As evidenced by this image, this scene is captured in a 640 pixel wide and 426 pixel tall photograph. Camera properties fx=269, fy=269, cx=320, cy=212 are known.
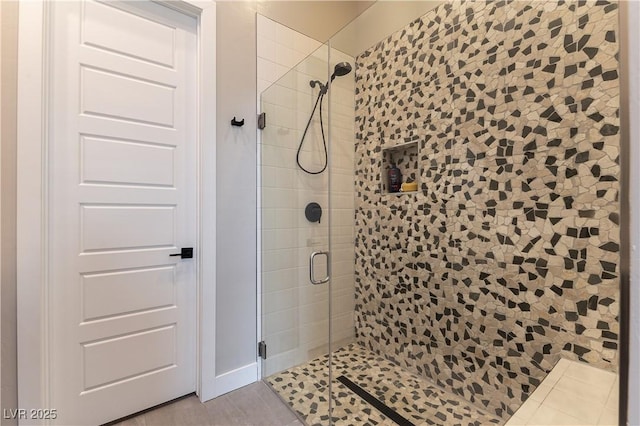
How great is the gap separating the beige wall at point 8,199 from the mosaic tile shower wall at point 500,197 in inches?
82.1

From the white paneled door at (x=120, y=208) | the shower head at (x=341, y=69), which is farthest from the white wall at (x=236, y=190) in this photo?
the shower head at (x=341, y=69)

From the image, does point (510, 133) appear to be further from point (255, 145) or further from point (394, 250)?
point (255, 145)

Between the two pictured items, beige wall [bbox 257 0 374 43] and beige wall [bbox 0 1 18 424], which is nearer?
beige wall [bbox 0 1 18 424]

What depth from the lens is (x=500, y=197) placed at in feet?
4.97

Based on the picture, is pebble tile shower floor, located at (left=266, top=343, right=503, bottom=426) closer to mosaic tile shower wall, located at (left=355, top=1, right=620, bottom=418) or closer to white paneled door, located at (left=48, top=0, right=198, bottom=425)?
mosaic tile shower wall, located at (left=355, top=1, right=620, bottom=418)

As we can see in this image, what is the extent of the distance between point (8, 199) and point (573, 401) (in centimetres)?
241

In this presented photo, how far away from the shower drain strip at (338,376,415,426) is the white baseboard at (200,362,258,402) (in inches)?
23.9

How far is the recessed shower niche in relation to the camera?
1.95 metres

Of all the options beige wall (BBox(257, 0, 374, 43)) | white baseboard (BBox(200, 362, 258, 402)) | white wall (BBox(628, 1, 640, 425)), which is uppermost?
beige wall (BBox(257, 0, 374, 43))

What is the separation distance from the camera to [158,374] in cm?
160

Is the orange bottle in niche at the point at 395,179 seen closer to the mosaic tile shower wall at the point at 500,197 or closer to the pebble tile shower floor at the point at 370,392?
the mosaic tile shower wall at the point at 500,197

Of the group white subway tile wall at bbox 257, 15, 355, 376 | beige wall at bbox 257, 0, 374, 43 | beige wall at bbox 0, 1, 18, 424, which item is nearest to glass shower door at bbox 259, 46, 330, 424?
white subway tile wall at bbox 257, 15, 355, 376

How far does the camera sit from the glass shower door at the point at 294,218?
190 cm

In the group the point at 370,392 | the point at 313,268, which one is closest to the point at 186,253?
the point at 313,268
